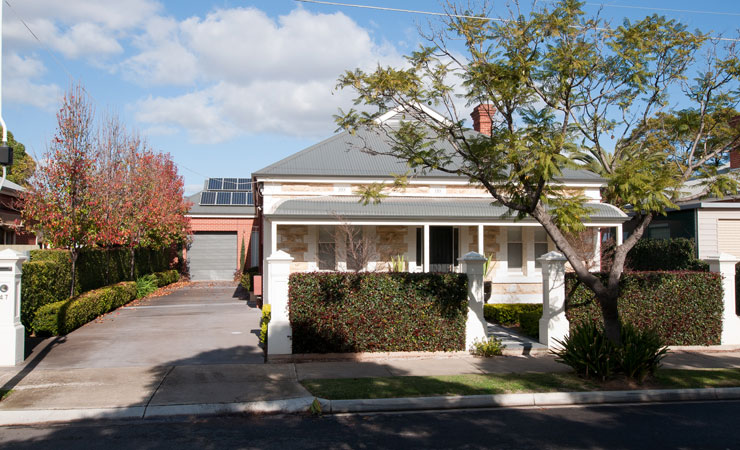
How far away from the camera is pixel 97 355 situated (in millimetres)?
10711

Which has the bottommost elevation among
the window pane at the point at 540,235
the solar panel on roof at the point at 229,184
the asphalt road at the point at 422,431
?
the asphalt road at the point at 422,431

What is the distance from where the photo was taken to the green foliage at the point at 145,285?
21.9 meters

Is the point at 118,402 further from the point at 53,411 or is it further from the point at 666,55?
the point at 666,55

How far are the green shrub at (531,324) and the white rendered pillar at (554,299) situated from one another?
104 cm

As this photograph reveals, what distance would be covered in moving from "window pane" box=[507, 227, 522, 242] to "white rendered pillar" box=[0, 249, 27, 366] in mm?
14334

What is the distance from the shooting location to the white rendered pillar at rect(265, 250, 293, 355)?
10.4 meters

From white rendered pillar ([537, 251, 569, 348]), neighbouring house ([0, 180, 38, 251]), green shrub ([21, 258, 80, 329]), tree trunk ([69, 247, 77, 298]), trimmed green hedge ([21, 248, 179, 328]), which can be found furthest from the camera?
neighbouring house ([0, 180, 38, 251])

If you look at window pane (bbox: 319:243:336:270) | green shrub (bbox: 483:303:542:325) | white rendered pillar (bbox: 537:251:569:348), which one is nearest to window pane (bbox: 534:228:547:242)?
green shrub (bbox: 483:303:542:325)

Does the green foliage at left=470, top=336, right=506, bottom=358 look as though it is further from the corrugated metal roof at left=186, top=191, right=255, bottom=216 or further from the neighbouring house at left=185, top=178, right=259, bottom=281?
the corrugated metal roof at left=186, top=191, right=255, bottom=216

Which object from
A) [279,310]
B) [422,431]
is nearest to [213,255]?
[279,310]

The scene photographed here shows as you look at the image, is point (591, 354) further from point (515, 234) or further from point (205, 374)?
point (515, 234)

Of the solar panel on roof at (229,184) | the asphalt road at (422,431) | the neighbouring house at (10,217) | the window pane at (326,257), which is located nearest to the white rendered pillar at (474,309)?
the asphalt road at (422,431)

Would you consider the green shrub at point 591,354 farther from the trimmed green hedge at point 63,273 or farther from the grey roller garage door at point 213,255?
the grey roller garage door at point 213,255

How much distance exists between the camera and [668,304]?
11.9 meters
